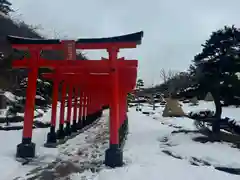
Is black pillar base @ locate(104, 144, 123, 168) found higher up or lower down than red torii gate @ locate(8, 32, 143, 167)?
lower down

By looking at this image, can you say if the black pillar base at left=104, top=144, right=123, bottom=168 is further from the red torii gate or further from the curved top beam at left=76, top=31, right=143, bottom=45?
the curved top beam at left=76, top=31, right=143, bottom=45

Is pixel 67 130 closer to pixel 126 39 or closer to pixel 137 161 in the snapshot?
pixel 137 161

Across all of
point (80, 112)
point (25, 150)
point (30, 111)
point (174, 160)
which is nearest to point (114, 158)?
point (174, 160)

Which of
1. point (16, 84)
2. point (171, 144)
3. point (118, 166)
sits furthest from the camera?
point (16, 84)

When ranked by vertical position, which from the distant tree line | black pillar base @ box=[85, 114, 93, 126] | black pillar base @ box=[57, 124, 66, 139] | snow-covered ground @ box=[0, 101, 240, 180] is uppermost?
the distant tree line

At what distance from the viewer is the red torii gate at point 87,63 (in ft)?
24.3

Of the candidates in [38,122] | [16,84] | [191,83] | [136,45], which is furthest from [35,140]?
[16,84]

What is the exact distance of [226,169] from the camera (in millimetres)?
7352

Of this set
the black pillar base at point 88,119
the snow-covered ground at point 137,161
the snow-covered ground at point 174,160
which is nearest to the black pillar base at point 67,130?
the snow-covered ground at point 137,161

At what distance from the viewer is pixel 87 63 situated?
7875mm

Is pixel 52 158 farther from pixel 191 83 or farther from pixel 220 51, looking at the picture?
pixel 220 51

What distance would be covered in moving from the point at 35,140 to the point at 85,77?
325 centimetres

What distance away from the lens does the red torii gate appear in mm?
7414

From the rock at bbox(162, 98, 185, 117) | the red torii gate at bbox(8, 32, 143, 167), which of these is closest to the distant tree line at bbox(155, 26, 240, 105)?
the red torii gate at bbox(8, 32, 143, 167)
